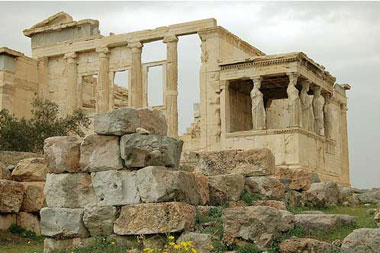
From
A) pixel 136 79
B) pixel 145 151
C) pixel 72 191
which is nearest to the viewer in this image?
pixel 145 151

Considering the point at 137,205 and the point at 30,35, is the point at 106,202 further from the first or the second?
the point at 30,35

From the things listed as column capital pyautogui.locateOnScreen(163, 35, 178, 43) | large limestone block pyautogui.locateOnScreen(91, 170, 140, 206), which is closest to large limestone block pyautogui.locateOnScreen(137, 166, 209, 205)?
large limestone block pyautogui.locateOnScreen(91, 170, 140, 206)

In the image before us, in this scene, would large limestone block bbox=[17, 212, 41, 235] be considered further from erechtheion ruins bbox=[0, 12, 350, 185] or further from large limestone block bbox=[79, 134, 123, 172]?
erechtheion ruins bbox=[0, 12, 350, 185]

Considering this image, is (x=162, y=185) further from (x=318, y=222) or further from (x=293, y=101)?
(x=293, y=101)

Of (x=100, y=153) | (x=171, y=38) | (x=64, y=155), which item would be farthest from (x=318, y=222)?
(x=171, y=38)

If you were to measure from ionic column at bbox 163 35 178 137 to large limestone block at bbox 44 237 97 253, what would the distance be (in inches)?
646

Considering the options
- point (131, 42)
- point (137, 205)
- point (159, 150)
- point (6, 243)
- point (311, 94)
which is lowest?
point (6, 243)

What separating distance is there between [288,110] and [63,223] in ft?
52.6

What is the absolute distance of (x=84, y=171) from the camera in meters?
9.30

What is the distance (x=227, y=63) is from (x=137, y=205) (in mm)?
16526

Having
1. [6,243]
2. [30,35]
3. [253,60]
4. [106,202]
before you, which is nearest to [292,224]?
[106,202]

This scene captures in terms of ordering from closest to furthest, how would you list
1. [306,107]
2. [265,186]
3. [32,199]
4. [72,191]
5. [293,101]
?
1. [72,191]
2. [265,186]
3. [32,199]
4. [293,101]
5. [306,107]

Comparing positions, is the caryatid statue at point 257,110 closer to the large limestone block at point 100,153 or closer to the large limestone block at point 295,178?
the large limestone block at point 295,178

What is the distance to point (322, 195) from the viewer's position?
13.0 metres
